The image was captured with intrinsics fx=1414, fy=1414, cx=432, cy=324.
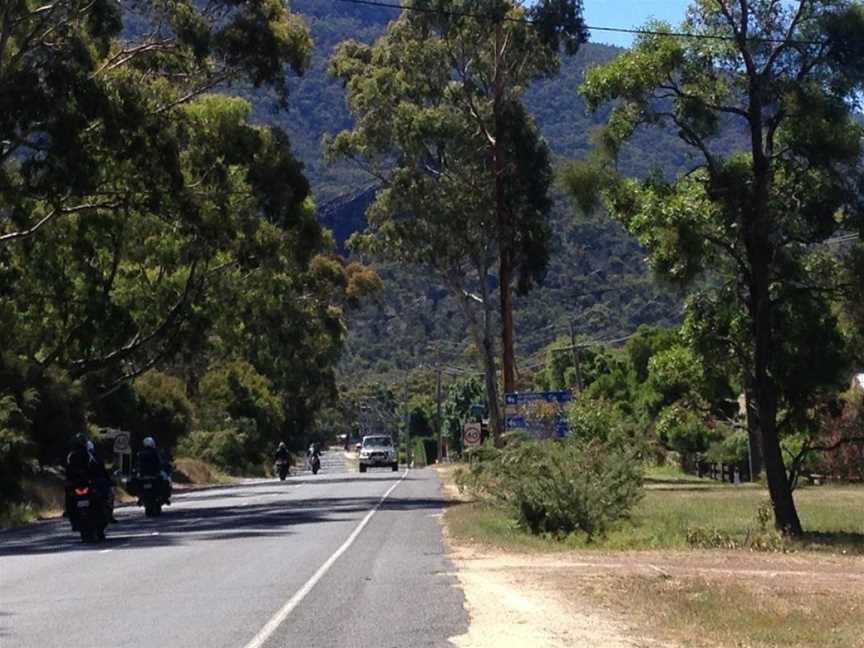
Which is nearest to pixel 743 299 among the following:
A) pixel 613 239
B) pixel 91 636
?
pixel 91 636

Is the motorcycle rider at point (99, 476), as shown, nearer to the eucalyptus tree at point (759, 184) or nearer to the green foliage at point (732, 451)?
the eucalyptus tree at point (759, 184)

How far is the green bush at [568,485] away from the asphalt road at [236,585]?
1792 millimetres

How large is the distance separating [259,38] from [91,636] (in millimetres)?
24468

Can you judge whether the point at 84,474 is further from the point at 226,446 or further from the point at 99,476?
the point at 226,446

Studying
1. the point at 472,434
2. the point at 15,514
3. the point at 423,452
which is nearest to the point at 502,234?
the point at 472,434

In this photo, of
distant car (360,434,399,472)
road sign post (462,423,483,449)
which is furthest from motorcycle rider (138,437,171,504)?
distant car (360,434,399,472)

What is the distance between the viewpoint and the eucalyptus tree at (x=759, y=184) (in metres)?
24.7

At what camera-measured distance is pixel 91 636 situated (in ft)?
42.6

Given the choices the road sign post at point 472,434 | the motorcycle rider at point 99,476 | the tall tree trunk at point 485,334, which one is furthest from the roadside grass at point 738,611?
the tall tree trunk at point 485,334

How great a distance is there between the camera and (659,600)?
48.8ft

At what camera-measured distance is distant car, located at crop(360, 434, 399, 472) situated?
81.6m

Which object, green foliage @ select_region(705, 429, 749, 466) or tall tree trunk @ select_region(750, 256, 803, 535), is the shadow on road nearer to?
tall tree trunk @ select_region(750, 256, 803, 535)

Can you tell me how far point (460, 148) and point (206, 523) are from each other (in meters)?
21.9

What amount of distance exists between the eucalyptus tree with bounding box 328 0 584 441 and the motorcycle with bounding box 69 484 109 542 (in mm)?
24291
